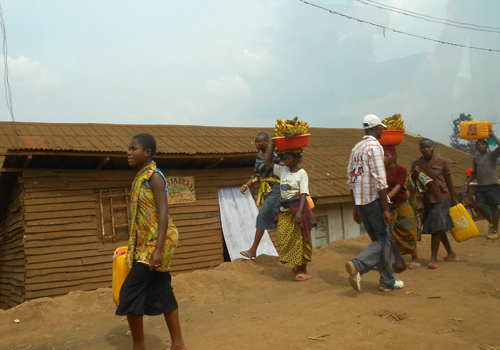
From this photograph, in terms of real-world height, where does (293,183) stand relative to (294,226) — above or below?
above

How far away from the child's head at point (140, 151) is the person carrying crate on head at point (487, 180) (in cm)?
680

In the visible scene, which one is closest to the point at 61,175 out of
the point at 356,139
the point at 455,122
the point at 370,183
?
the point at 370,183

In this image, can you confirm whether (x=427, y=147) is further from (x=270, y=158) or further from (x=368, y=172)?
(x=270, y=158)

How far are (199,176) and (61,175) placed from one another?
2.90 metres

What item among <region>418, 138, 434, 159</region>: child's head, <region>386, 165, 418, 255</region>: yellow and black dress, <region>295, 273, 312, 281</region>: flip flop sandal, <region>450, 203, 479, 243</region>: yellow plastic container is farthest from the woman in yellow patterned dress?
<region>450, 203, 479, 243</region>: yellow plastic container

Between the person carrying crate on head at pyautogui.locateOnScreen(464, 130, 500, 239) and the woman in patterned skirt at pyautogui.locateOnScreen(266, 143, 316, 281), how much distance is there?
433 cm

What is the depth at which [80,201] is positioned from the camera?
7832 mm

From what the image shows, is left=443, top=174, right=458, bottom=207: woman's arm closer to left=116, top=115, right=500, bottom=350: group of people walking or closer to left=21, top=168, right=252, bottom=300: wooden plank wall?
left=116, top=115, right=500, bottom=350: group of people walking

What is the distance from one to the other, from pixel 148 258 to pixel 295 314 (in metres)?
1.65

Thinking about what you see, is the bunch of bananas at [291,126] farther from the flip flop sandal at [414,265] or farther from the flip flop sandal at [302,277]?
the flip flop sandal at [414,265]

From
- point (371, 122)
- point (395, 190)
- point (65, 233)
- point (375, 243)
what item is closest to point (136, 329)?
point (375, 243)

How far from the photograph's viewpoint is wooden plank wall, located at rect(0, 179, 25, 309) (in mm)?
7625

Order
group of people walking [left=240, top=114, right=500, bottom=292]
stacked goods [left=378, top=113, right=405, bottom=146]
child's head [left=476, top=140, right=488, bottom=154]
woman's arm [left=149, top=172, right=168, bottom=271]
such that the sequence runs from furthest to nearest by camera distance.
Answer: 1. child's head [left=476, top=140, right=488, bottom=154]
2. stacked goods [left=378, top=113, right=405, bottom=146]
3. group of people walking [left=240, top=114, right=500, bottom=292]
4. woman's arm [left=149, top=172, right=168, bottom=271]

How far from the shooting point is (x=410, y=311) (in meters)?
3.74
